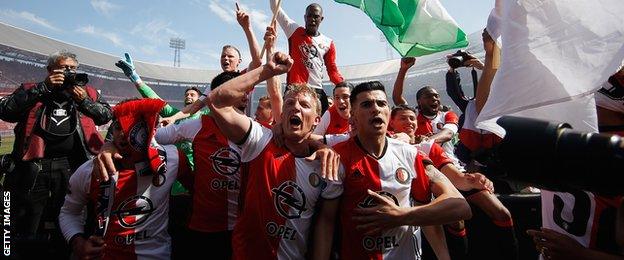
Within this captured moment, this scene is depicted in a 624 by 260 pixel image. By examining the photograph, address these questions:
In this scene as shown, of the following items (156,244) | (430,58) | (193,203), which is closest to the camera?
(156,244)

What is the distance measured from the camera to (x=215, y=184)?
113 inches

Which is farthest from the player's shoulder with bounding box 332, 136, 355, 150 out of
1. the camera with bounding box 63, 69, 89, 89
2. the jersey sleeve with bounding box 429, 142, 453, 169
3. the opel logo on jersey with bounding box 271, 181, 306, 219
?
the camera with bounding box 63, 69, 89, 89

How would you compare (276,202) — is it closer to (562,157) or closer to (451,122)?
(562,157)

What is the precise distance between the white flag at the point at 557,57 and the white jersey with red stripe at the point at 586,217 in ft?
1.10

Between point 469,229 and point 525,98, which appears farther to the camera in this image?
point 469,229

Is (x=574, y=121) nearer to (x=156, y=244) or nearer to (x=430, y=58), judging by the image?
(x=156, y=244)

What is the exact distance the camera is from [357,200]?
2.25 metres

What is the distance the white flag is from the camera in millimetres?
1411

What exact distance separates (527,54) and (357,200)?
128cm

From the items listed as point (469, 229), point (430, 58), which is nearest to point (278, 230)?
point (469, 229)

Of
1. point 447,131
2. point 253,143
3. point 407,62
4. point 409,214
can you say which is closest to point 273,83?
point 253,143

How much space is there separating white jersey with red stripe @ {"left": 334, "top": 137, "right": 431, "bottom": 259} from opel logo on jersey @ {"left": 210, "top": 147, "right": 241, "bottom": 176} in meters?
1.02

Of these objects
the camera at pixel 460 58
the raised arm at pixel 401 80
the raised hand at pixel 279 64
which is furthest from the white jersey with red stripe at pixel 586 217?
the raised arm at pixel 401 80

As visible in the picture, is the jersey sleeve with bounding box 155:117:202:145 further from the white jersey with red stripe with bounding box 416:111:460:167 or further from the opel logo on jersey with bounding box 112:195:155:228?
the white jersey with red stripe with bounding box 416:111:460:167
